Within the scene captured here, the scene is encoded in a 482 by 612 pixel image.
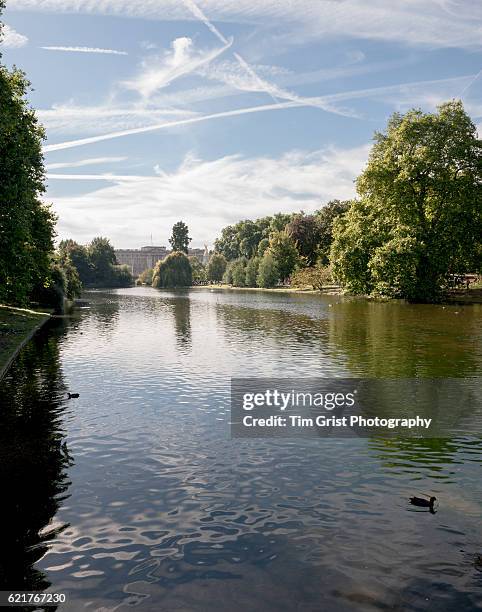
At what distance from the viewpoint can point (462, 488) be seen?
1180 cm

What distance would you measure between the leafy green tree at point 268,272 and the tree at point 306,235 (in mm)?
7710

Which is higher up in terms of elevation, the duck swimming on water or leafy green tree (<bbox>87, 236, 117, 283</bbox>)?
leafy green tree (<bbox>87, 236, 117, 283</bbox>)

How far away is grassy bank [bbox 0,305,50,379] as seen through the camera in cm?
2767

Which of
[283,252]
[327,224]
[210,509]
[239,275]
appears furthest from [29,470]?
[239,275]

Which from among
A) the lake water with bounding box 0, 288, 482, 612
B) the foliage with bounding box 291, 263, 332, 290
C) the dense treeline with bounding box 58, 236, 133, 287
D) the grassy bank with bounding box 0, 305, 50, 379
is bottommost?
the lake water with bounding box 0, 288, 482, 612

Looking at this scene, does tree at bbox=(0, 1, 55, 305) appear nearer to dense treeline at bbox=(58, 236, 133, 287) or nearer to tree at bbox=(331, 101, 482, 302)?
tree at bbox=(331, 101, 482, 302)

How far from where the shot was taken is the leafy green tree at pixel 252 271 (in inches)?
6309

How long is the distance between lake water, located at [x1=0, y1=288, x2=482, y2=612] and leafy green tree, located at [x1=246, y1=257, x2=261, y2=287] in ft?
453

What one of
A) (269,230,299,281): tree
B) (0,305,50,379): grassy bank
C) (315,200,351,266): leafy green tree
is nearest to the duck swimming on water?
(0,305,50,379): grassy bank

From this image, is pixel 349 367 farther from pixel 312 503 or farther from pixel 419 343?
pixel 312 503

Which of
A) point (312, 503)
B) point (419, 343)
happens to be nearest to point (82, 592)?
point (312, 503)

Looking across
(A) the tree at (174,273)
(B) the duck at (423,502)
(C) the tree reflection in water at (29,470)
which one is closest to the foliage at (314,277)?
(A) the tree at (174,273)

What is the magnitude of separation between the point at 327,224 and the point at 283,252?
1687 centimetres

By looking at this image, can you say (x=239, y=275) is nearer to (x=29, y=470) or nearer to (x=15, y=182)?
(x=15, y=182)
